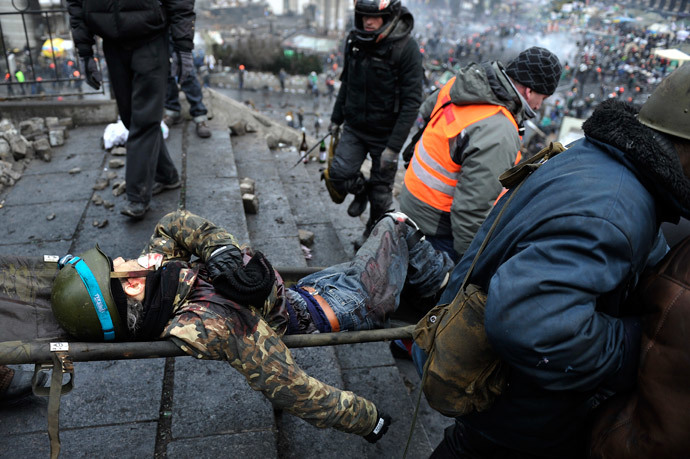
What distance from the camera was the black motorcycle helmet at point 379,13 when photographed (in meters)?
3.96

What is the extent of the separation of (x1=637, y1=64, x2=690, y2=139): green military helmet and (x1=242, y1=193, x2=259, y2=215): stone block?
364cm

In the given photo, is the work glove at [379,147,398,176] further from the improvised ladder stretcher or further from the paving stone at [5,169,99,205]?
the paving stone at [5,169,99,205]

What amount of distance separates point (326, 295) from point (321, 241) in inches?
80.1

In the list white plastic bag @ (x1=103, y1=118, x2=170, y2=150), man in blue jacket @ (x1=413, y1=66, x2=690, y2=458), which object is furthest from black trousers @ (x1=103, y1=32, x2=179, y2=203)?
man in blue jacket @ (x1=413, y1=66, x2=690, y2=458)

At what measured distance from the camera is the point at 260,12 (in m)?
72.2

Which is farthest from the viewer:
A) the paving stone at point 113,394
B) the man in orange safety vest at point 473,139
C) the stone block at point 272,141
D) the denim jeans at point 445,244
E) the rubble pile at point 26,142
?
the stone block at point 272,141

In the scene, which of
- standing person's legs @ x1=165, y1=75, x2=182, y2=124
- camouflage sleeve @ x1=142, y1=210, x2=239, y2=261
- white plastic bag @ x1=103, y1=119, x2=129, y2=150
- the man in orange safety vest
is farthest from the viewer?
standing person's legs @ x1=165, y1=75, x2=182, y2=124

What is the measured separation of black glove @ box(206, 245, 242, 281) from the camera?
238 centimetres

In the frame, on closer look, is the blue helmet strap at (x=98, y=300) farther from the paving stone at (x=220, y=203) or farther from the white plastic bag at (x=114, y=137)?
the white plastic bag at (x=114, y=137)

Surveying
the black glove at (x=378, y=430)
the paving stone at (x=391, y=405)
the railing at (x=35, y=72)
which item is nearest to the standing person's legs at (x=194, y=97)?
the railing at (x=35, y=72)

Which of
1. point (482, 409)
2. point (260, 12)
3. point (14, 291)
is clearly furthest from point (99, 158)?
point (260, 12)

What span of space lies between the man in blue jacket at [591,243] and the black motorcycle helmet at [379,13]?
113 inches

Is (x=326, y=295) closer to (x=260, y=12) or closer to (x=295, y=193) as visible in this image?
(x=295, y=193)

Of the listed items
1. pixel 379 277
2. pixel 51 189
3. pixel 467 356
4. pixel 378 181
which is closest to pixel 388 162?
pixel 378 181
